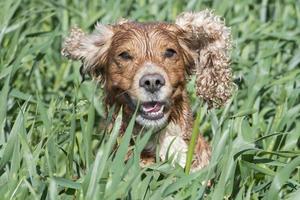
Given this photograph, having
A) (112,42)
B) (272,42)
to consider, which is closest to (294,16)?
(272,42)

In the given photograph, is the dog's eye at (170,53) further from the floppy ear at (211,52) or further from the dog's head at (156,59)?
the floppy ear at (211,52)

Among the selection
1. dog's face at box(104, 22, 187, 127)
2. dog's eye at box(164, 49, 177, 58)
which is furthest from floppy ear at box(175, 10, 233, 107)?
dog's eye at box(164, 49, 177, 58)

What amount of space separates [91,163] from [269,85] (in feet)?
7.45

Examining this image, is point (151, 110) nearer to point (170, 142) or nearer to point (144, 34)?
point (170, 142)

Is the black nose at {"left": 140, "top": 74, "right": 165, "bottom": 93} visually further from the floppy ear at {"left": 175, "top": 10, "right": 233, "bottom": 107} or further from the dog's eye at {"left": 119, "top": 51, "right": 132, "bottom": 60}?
the floppy ear at {"left": 175, "top": 10, "right": 233, "bottom": 107}

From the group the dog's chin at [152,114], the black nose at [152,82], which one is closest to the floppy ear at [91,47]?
the dog's chin at [152,114]

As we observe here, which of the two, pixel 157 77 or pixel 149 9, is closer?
pixel 157 77

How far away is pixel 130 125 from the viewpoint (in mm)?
4758

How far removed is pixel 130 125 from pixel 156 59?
972 mm

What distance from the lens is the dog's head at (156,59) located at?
558cm

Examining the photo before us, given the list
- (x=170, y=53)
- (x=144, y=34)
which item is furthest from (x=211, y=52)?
(x=144, y=34)

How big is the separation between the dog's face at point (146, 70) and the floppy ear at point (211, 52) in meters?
0.11

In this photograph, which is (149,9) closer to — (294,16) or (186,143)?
(294,16)

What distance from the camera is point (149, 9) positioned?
8.57 meters
